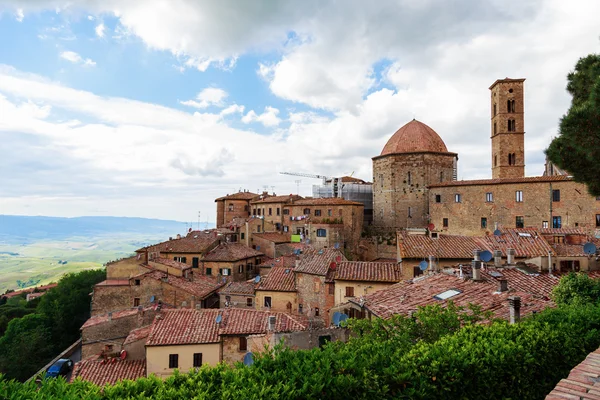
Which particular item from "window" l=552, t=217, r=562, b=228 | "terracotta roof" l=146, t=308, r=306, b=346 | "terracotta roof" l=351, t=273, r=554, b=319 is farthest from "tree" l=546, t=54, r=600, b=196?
"window" l=552, t=217, r=562, b=228

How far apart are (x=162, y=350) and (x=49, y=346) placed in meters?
35.3

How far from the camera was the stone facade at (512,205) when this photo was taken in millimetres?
36219

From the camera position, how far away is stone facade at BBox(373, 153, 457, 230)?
158 ft

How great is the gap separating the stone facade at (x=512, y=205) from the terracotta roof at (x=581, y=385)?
35564mm

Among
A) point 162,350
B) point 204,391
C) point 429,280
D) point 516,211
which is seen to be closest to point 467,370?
point 204,391

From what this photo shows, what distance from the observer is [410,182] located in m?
48.8

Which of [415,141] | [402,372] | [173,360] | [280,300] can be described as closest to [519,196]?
[415,141]

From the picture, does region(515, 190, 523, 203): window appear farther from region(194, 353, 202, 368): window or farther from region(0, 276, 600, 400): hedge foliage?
region(194, 353, 202, 368): window

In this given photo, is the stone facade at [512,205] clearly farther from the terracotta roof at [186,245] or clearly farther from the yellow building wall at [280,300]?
the terracotta roof at [186,245]

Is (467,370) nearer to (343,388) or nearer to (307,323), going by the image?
(343,388)

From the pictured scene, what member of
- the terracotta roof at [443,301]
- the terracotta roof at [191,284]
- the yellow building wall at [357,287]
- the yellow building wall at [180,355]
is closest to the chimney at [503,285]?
the terracotta roof at [443,301]

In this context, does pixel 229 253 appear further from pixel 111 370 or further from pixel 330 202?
pixel 111 370

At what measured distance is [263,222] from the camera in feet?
184

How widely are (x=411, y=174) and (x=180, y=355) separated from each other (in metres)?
37.3
